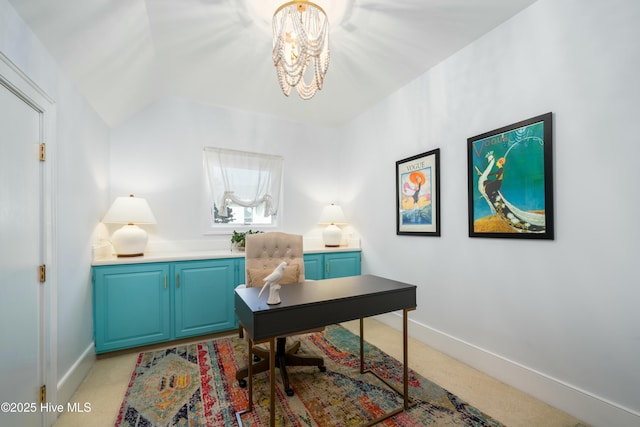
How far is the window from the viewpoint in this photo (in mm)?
3502

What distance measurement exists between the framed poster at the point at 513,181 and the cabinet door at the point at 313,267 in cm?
179

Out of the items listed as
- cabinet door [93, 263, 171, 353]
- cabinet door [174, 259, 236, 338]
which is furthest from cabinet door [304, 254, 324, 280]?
cabinet door [93, 263, 171, 353]

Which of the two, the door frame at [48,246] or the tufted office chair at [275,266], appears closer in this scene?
the door frame at [48,246]

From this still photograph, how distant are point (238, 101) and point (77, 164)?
6.06 ft

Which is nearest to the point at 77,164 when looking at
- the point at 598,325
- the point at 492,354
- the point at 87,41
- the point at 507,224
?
the point at 87,41

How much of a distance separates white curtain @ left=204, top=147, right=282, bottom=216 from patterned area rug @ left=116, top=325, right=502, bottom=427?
1868 mm

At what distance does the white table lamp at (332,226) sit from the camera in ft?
12.2

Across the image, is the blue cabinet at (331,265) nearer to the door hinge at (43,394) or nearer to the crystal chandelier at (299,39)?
the crystal chandelier at (299,39)

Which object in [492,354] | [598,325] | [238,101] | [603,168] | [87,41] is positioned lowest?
[492,354]

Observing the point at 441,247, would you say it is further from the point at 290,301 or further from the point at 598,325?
the point at 290,301

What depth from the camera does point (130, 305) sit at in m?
2.49

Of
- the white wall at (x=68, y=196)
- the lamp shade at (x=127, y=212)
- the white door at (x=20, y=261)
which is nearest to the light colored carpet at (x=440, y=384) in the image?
the white wall at (x=68, y=196)

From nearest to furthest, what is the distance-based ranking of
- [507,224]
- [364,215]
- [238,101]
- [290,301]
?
[290,301], [507,224], [238,101], [364,215]

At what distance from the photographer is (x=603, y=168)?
1.60 meters
